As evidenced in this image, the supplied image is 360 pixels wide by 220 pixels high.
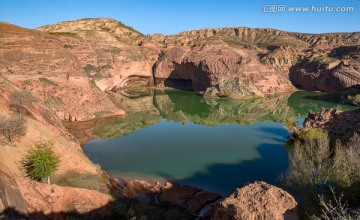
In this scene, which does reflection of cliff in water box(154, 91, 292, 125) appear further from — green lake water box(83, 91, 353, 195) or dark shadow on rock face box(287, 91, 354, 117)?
dark shadow on rock face box(287, 91, 354, 117)

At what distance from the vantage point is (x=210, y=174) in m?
28.1

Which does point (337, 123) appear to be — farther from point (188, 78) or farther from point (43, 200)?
point (188, 78)

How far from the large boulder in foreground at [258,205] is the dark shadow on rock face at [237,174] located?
405 inches

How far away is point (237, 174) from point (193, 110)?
1407 inches

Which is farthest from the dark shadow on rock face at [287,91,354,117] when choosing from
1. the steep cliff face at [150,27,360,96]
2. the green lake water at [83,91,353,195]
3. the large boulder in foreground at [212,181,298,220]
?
the large boulder in foreground at [212,181,298,220]

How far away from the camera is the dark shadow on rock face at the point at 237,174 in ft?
85.0

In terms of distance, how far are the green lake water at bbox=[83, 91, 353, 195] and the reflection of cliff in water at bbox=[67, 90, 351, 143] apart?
0.50ft

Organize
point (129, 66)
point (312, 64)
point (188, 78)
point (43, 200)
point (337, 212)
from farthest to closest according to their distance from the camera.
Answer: point (312, 64)
point (188, 78)
point (129, 66)
point (43, 200)
point (337, 212)

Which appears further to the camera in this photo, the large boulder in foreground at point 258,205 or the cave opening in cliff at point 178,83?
the cave opening in cliff at point 178,83

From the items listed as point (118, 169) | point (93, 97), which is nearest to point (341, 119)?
point (118, 169)

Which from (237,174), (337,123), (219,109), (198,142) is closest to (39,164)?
(237,174)

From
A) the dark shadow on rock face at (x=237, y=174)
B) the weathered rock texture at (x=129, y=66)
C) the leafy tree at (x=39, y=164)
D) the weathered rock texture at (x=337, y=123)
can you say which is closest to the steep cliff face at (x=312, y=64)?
the weathered rock texture at (x=129, y=66)

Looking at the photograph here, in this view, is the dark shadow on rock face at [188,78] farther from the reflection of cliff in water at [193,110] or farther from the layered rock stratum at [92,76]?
the reflection of cliff in water at [193,110]

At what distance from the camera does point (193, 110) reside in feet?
207
